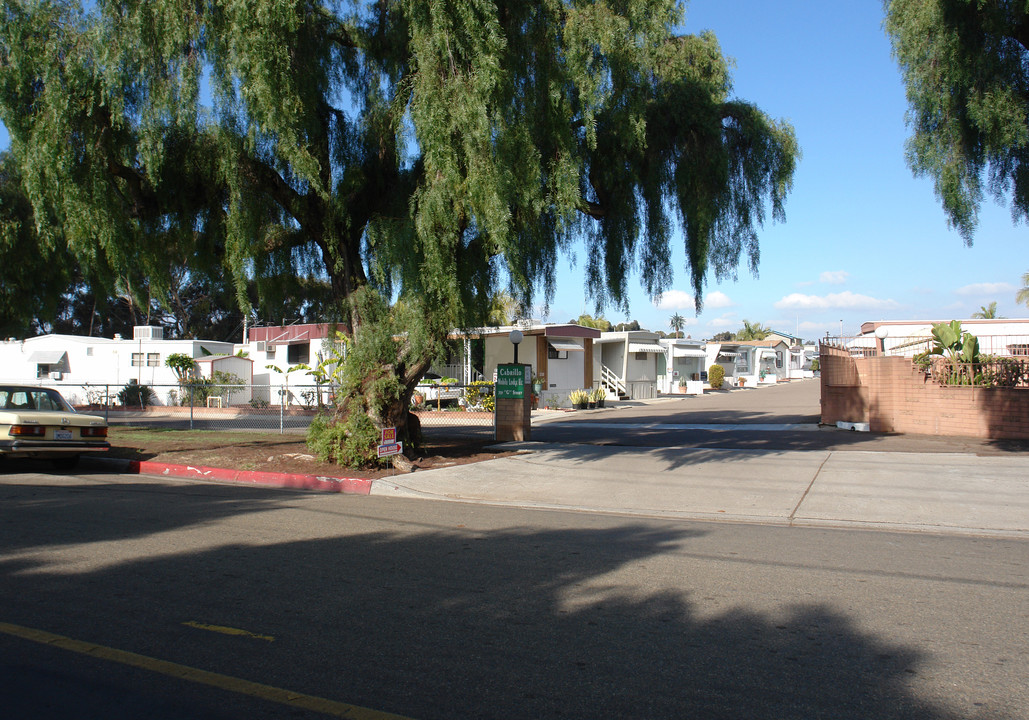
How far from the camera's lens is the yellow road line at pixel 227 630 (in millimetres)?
4785

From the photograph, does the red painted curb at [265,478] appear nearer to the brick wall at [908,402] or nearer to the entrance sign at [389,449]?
the entrance sign at [389,449]

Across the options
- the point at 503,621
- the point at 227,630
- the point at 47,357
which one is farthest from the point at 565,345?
the point at 227,630

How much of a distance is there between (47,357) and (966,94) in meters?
37.0

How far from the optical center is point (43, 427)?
41.8 ft

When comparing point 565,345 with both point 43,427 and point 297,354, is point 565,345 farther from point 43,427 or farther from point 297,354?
point 43,427

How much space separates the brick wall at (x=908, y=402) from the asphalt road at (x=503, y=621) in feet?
31.3

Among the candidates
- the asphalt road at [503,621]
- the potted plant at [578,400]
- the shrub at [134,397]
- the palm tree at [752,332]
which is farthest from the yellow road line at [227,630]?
the palm tree at [752,332]

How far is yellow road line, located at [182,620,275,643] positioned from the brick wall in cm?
1689

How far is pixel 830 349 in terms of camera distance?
2039cm

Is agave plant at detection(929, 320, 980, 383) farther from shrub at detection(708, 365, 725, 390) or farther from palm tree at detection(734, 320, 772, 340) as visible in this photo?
palm tree at detection(734, 320, 772, 340)

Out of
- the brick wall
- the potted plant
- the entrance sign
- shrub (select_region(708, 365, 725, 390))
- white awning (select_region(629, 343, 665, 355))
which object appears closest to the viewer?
the entrance sign

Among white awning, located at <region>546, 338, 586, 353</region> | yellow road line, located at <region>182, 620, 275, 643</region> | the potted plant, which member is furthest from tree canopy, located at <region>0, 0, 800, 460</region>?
white awning, located at <region>546, 338, 586, 353</region>

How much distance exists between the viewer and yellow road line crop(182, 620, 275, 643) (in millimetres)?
4785

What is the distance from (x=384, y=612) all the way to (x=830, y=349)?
18157mm
